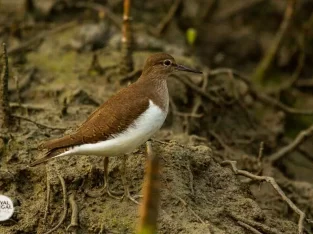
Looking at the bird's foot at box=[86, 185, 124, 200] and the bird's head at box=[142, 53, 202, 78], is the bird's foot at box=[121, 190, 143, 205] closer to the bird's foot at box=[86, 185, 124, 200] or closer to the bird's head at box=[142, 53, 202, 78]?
the bird's foot at box=[86, 185, 124, 200]

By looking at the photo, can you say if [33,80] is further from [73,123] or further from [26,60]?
[73,123]

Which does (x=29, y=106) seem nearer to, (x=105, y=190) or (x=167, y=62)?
(x=167, y=62)

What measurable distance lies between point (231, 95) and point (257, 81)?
2070mm

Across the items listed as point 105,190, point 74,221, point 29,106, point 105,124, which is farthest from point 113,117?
point 29,106

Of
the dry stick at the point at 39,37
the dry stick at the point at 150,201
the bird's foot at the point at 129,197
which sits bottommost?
the dry stick at the point at 150,201

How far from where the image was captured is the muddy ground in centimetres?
541

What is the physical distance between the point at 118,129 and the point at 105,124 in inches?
4.6

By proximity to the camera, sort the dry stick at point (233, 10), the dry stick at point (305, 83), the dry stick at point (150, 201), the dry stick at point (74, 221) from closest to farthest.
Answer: the dry stick at point (150, 201), the dry stick at point (74, 221), the dry stick at point (305, 83), the dry stick at point (233, 10)

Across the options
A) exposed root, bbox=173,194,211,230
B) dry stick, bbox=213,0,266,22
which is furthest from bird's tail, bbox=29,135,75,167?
dry stick, bbox=213,0,266,22

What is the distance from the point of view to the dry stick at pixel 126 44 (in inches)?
291

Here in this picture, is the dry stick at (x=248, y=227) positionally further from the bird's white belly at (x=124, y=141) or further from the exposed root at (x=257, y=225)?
the bird's white belly at (x=124, y=141)

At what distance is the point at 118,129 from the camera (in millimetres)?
5203

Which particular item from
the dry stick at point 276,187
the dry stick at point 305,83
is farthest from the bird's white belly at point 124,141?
the dry stick at point 305,83

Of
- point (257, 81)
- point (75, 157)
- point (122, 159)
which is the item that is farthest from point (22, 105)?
point (257, 81)
